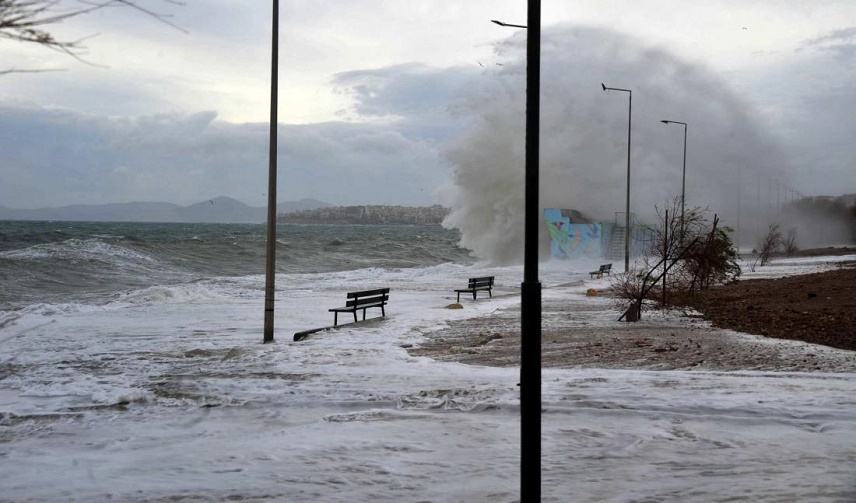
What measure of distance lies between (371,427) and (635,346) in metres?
6.78

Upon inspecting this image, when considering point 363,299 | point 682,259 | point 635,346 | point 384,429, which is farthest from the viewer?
point 363,299

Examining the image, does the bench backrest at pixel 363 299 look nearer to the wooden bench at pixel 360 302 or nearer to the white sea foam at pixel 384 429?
the wooden bench at pixel 360 302

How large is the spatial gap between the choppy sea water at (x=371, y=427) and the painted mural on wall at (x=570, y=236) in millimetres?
44012

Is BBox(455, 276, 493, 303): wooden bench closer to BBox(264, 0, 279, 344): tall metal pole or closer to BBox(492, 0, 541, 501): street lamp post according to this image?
BBox(264, 0, 279, 344): tall metal pole

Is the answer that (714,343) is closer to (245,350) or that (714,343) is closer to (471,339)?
(471,339)

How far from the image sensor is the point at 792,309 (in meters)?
17.8

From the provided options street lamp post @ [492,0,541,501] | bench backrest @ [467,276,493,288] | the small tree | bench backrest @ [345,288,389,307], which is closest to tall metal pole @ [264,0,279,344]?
bench backrest @ [345,288,389,307]

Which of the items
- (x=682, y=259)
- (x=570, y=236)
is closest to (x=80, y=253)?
(x=570, y=236)

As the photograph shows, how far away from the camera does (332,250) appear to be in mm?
70750

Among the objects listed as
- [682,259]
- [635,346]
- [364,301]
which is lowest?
[635,346]

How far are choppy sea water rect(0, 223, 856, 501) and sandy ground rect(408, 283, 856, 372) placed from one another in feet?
2.43

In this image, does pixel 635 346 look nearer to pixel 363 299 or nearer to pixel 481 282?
pixel 363 299

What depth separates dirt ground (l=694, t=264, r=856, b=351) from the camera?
14.1m

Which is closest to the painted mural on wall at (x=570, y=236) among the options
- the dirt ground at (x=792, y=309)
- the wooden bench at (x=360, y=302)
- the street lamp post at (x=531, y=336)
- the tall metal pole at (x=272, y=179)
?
the dirt ground at (x=792, y=309)
